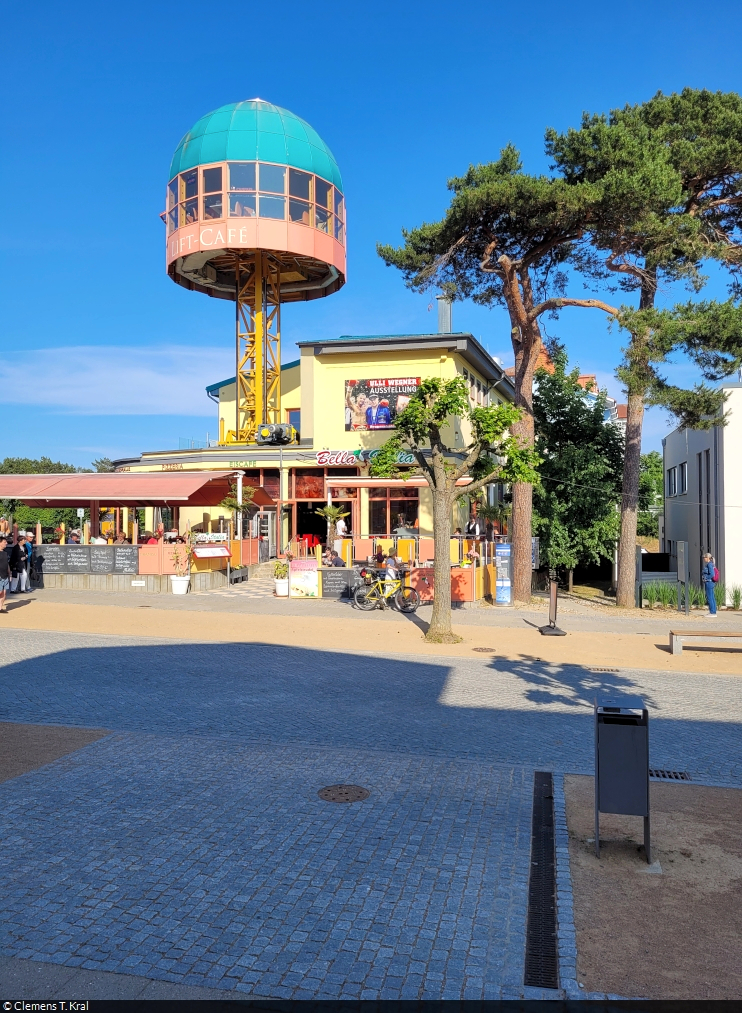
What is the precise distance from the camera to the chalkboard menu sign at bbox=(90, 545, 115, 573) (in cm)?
2467

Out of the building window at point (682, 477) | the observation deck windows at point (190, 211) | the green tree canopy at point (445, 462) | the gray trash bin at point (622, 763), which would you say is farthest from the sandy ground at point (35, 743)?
the observation deck windows at point (190, 211)

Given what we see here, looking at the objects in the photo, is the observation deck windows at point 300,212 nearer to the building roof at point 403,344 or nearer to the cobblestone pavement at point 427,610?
the building roof at point 403,344

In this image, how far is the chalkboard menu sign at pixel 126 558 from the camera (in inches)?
963

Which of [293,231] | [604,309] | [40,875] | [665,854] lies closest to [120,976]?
[40,875]

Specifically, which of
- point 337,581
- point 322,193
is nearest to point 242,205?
point 322,193

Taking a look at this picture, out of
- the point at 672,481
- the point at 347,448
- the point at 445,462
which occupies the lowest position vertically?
the point at 445,462

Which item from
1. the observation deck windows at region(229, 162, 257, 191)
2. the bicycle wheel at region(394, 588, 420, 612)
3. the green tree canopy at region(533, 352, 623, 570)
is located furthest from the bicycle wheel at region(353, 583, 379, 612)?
the observation deck windows at region(229, 162, 257, 191)

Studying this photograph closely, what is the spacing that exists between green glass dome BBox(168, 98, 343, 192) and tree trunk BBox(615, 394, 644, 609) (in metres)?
21.0

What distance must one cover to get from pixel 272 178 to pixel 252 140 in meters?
1.92

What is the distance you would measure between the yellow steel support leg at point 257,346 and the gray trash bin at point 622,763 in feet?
105

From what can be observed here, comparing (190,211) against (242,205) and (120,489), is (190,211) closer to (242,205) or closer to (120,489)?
(242,205)

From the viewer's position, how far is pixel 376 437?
31.1 meters

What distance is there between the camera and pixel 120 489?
26766mm

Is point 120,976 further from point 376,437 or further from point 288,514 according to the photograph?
point 288,514
